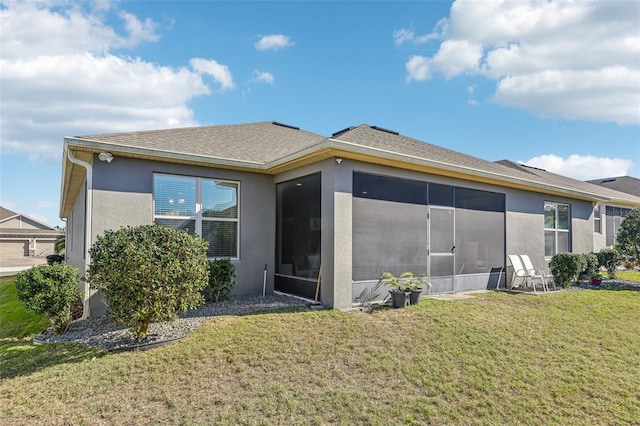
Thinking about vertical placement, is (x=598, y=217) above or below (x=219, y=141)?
below

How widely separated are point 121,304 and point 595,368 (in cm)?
658

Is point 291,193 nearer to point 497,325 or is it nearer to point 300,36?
point 497,325

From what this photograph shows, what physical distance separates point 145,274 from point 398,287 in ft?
15.3

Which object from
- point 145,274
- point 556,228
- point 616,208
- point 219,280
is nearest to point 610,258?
point 556,228

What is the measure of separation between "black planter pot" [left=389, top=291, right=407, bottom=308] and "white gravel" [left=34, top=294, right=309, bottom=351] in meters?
1.74

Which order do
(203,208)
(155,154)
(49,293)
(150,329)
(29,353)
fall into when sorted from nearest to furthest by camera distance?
(29,353), (49,293), (150,329), (155,154), (203,208)

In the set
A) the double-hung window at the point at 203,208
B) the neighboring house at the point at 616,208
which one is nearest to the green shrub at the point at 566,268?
the neighboring house at the point at 616,208

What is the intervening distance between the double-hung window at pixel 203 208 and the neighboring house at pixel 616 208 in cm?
1371

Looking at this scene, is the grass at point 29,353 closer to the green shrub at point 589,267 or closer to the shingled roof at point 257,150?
the shingled roof at point 257,150

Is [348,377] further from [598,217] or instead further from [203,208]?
[598,217]

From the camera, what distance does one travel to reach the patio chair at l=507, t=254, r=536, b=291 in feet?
32.4

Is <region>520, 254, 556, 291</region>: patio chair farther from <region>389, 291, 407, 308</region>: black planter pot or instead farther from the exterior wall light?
the exterior wall light

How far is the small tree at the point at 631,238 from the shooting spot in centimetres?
1139

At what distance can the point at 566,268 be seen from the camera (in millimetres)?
10016
